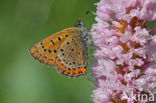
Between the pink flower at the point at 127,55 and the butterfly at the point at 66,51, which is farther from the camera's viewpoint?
the butterfly at the point at 66,51

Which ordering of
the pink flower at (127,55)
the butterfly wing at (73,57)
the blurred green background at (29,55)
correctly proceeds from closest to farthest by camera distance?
the pink flower at (127,55) → the butterfly wing at (73,57) → the blurred green background at (29,55)

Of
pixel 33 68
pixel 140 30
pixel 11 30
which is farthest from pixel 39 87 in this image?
pixel 140 30

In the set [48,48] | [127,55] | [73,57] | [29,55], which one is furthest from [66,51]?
[29,55]

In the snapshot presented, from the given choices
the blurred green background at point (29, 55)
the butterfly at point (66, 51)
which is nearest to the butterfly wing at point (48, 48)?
the butterfly at point (66, 51)

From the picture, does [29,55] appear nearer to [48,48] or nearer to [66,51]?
[66,51]

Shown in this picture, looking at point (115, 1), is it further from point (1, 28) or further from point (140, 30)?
point (1, 28)

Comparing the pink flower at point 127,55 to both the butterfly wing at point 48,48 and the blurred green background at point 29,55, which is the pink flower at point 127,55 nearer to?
the butterfly wing at point 48,48
